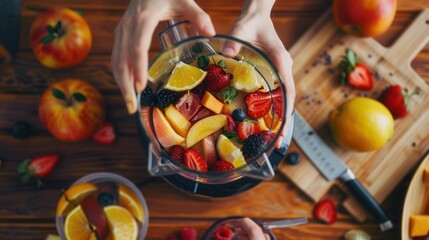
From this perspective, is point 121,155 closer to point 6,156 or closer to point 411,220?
point 6,156

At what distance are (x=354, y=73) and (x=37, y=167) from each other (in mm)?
777

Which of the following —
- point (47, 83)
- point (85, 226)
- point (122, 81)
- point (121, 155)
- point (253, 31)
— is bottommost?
point (85, 226)

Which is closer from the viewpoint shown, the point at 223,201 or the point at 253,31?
the point at 253,31

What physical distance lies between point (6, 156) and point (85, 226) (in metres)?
0.28

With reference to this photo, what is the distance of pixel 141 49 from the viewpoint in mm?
804

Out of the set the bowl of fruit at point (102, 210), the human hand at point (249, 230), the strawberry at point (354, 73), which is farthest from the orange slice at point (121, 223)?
the strawberry at point (354, 73)

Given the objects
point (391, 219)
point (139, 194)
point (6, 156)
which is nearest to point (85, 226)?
point (139, 194)

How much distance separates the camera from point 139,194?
111 cm

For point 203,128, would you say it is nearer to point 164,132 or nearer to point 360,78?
point 164,132

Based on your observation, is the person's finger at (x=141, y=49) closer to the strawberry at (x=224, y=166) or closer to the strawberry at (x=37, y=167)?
the strawberry at (x=224, y=166)

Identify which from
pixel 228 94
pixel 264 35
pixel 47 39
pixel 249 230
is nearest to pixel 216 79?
pixel 228 94

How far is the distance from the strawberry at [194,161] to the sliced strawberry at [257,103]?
119 millimetres

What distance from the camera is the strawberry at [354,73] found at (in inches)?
45.3

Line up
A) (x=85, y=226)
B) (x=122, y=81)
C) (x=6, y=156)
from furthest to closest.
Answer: (x=6, y=156) → (x=85, y=226) → (x=122, y=81)
